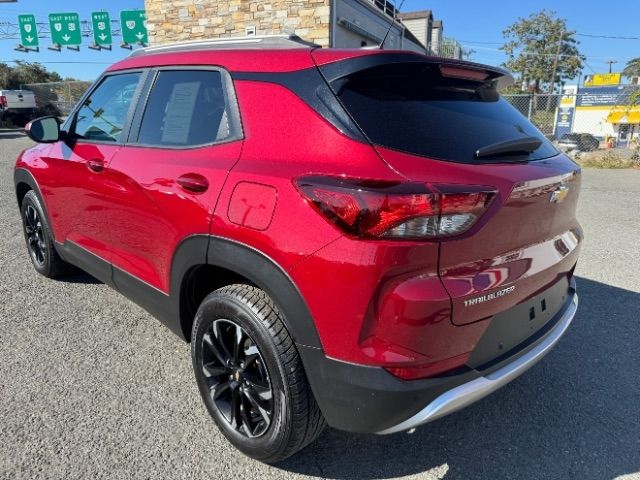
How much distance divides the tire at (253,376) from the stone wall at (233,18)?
13193mm

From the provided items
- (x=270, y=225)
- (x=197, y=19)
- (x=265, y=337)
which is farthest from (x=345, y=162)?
(x=197, y=19)

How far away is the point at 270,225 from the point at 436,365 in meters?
0.78

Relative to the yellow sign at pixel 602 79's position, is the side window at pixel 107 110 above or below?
below

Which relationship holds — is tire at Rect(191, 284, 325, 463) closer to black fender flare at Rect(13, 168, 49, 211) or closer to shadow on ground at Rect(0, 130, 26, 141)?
black fender flare at Rect(13, 168, 49, 211)

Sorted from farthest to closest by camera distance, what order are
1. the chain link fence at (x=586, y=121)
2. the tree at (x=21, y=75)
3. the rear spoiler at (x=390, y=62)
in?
the tree at (x=21, y=75) → the chain link fence at (x=586, y=121) → the rear spoiler at (x=390, y=62)

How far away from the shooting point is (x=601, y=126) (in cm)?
3241

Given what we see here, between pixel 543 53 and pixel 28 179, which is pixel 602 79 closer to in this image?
pixel 543 53

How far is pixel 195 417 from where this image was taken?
243cm

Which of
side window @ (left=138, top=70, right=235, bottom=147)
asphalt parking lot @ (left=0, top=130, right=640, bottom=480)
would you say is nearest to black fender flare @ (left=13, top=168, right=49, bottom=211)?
asphalt parking lot @ (left=0, top=130, right=640, bottom=480)

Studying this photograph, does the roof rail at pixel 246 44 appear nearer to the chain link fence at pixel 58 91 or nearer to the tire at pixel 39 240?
the tire at pixel 39 240

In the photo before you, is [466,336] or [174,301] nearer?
[466,336]

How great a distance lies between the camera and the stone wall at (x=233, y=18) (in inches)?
554

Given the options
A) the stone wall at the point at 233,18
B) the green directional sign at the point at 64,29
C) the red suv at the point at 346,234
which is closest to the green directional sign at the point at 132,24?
the green directional sign at the point at 64,29

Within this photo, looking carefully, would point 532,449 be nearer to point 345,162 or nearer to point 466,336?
point 466,336
